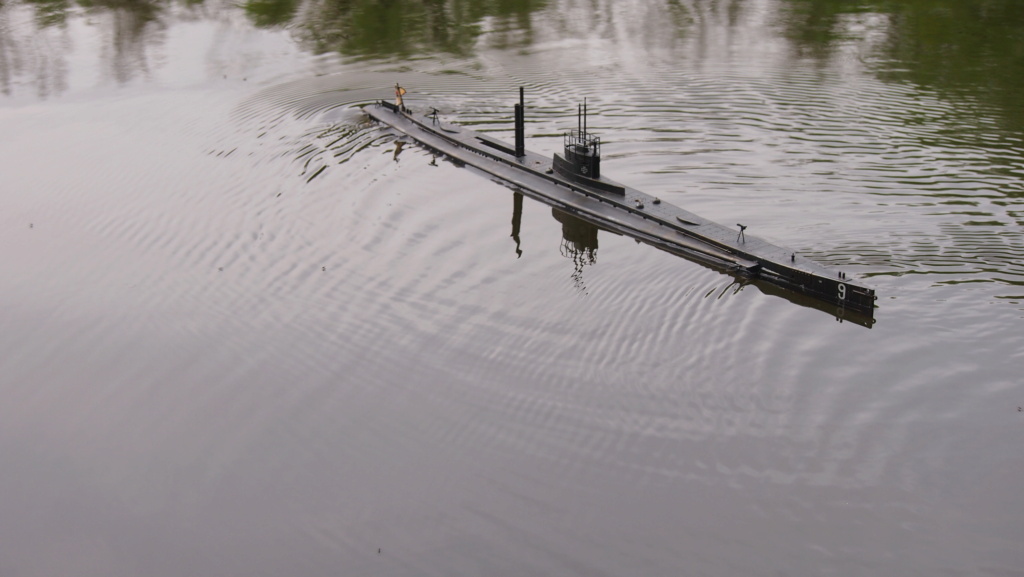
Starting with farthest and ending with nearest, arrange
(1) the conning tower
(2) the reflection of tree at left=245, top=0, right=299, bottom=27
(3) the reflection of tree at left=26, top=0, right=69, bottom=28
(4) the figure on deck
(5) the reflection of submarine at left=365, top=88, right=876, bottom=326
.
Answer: (3) the reflection of tree at left=26, top=0, right=69, bottom=28 → (2) the reflection of tree at left=245, top=0, right=299, bottom=27 → (4) the figure on deck → (1) the conning tower → (5) the reflection of submarine at left=365, top=88, right=876, bottom=326

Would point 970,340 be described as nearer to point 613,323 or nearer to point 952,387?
point 952,387

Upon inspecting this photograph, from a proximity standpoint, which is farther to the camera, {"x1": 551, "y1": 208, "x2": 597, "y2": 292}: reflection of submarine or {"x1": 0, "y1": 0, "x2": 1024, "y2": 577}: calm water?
{"x1": 551, "y1": 208, "x2": 597, "y2": 292}: reflection of submarine

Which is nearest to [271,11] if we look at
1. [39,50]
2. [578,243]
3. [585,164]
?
[39,50]

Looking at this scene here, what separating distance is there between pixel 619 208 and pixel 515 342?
824cm

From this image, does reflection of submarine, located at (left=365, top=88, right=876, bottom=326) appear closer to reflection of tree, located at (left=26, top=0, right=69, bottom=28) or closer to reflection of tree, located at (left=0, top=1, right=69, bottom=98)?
reflection of tree, located at (left=0, top=1, right=69, bottom=98)

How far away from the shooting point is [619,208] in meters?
25.8

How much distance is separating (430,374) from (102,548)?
676cm

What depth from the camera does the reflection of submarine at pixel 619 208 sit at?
20438mm

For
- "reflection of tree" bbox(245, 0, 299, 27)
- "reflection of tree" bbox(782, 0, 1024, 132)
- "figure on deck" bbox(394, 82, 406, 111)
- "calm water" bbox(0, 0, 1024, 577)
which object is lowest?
"calm water" bbox(0, 0, 1024, 577)

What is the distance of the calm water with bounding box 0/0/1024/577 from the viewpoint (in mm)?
14188

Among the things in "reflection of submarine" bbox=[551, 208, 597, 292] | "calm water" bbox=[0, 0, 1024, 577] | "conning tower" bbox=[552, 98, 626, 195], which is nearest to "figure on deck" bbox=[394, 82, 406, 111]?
"calm water" bbox=[0, 0, 1024, 577]

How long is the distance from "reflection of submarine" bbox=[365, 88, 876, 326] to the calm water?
0.59 m

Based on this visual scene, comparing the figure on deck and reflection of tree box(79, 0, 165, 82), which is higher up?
reflection of tree box(79, 0, 165, 82)

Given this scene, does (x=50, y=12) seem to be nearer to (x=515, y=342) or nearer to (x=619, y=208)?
(x=619, y=208)
